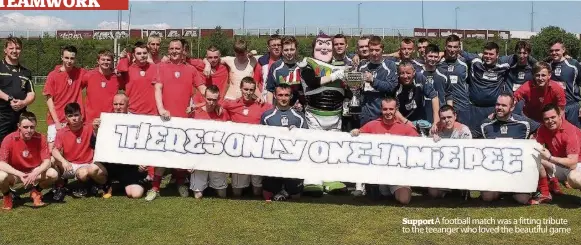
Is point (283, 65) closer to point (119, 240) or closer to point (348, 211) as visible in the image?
point (348, 211)

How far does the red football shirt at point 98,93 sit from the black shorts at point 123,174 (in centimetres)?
85

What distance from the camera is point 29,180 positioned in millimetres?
6098

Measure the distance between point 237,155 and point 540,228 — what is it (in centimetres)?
341

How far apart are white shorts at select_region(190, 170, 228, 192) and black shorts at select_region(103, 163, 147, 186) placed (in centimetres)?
75

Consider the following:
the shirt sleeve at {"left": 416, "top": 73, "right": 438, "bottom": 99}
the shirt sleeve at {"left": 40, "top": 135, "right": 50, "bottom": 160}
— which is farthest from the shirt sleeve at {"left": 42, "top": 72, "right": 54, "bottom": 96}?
the shirt sleeve at {"left": 416, "top": 73, "right": 438, "bottom": 99}

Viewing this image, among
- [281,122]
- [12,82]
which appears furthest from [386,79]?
[12,82]

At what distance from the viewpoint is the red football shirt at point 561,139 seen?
6.29 metres

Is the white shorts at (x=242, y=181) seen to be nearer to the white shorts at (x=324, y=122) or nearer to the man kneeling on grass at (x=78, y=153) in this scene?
the white shorts at (x=324, y=122)

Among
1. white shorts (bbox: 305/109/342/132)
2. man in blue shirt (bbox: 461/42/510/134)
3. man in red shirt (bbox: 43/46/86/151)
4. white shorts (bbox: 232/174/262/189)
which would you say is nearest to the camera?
white shorts (bbox: 232/174/262/189)

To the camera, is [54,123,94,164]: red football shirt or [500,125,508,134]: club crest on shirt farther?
[54,123,94,164]: red football shirt

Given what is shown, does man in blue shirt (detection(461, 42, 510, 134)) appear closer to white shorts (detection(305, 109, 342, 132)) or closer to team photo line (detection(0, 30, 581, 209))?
team photo line (detection(0, 30, 581, 209))

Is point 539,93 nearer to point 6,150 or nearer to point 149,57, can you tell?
point 149,57

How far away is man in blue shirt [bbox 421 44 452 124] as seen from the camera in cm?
758

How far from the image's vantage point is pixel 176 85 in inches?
283
